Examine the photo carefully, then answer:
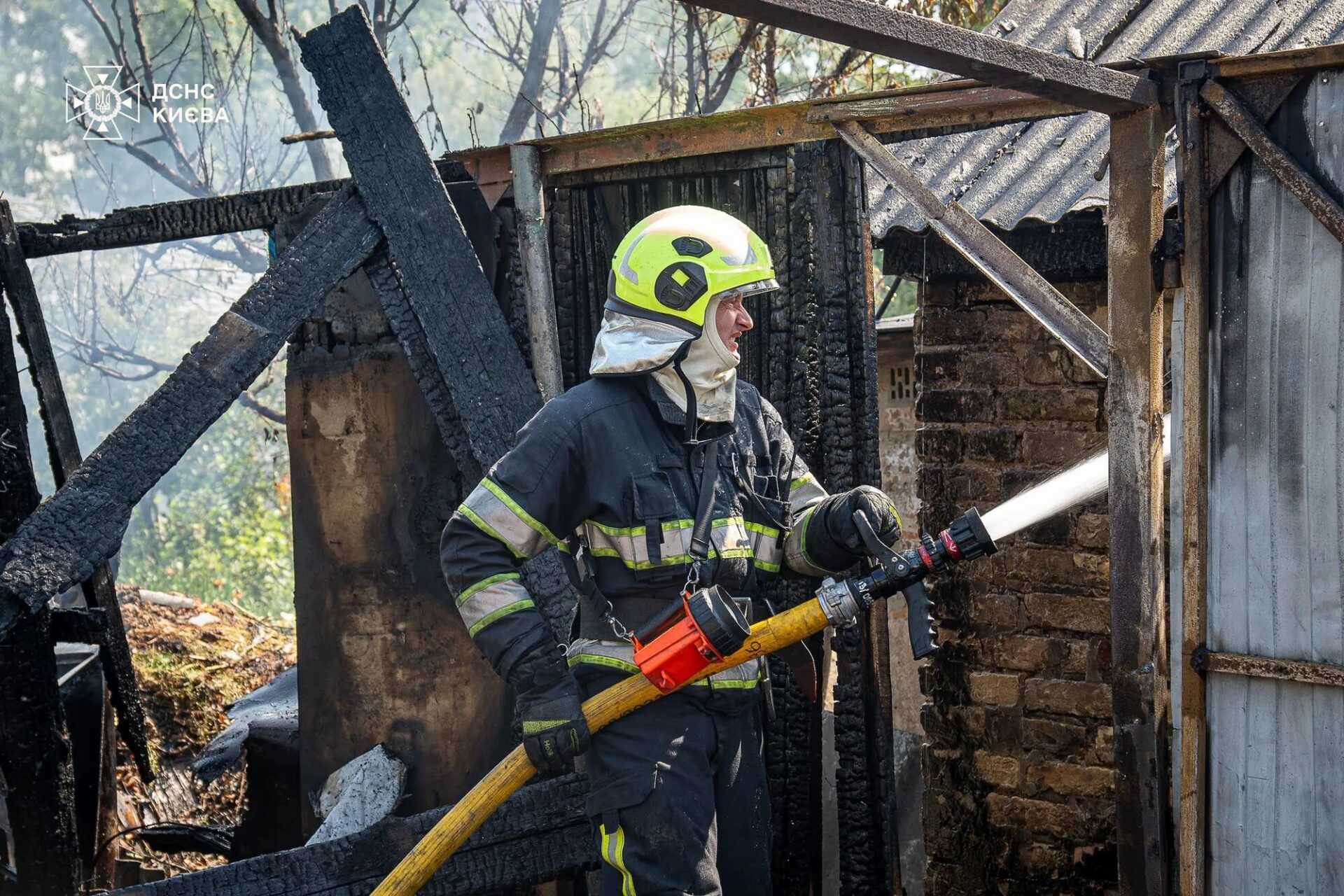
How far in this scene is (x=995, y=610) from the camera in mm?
4887

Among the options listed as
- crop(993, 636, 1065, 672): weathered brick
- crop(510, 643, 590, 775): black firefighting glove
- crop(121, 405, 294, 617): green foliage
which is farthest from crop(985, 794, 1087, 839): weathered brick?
crop(121, 405, 294, 617): green foliage

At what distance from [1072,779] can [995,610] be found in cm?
71

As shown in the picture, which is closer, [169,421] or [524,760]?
[524,760]

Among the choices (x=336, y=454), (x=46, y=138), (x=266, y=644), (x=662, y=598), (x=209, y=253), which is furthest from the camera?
(x=46, y=138)

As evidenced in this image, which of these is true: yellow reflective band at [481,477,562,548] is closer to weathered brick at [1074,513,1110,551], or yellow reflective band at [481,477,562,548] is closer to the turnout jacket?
the turnout jacket

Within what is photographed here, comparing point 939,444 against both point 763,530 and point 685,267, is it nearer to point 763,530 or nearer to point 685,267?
point 763,530

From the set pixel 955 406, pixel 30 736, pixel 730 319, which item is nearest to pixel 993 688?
pixel 955 406

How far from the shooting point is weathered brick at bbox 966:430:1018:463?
4.81 metres

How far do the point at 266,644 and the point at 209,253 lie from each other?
23.0 ft

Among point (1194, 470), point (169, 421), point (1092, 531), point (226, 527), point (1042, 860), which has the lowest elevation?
point (226, 527)

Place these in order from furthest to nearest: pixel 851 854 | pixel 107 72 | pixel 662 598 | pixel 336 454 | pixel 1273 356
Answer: pixel 107 72 < pixel 336 454 < pixel 851 854 < pixel 662 598 < pixel 1273 356

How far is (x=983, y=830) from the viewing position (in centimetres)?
493

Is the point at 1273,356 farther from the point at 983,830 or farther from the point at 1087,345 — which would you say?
the point at 983,830

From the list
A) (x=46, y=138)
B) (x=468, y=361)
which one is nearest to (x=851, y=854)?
(x=468, y=361)
